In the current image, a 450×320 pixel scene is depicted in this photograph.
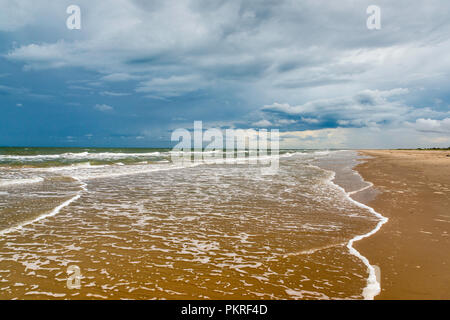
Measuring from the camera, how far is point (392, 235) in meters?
6.70

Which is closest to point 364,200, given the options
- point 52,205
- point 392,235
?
point 392,235

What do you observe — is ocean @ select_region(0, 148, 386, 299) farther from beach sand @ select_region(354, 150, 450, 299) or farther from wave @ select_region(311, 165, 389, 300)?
beach sand @ select_region(354, 150, 450, 299)

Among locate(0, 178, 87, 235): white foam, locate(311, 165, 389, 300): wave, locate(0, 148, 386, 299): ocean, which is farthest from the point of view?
locate(0, 178, 87, 235): white foam

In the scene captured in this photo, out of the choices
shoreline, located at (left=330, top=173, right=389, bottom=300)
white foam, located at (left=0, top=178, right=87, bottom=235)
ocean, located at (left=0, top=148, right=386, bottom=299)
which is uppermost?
white foam, located at (left=0, top=178, right=87, bottom=235)

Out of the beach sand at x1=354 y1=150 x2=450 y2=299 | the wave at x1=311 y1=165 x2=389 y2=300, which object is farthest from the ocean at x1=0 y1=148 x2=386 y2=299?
the beach sand at x1=354 y1=150 x2=450 y2=299

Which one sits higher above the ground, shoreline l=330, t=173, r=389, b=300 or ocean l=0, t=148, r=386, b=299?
ocean l=0, t=148, r=386, b=299

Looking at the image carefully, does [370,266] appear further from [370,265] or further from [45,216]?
[45,216]

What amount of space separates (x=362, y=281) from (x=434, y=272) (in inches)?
57.7

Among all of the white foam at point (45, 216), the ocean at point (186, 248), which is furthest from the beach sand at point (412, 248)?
the white foam at point (45, 216)

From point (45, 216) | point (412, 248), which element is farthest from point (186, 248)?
point (45, 216)

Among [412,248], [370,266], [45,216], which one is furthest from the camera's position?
[45,216]

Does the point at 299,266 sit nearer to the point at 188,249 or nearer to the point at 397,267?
the point at 397,267

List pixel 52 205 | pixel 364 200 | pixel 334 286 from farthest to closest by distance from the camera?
pixel 364 200 → pixel 52 205 → pixel 334 286

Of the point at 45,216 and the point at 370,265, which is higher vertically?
the point at 45,216
